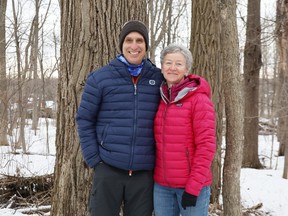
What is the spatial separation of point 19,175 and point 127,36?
3946 mm

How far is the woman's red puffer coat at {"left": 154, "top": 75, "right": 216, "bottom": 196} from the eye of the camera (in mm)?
2314

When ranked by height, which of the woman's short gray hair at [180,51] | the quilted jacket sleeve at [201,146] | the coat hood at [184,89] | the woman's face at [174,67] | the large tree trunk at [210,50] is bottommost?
the quilted jacket sleeve at [201,146]

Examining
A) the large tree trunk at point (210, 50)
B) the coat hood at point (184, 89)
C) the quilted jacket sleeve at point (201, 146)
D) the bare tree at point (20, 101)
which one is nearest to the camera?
the quilted jacket sleeve at point (201, 146)

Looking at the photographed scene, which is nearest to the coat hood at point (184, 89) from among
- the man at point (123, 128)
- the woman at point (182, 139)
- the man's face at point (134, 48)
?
the woman at point (182, 139)

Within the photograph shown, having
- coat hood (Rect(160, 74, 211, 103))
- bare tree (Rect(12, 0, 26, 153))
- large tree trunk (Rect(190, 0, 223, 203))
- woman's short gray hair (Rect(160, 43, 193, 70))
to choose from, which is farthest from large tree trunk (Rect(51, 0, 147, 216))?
bare tree (Rect(12, 0, 26, 153))

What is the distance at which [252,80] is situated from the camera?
10805mm

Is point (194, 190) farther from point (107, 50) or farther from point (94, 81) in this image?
point (107, 50)

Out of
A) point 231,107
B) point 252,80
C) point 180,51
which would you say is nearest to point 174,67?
point 180,51

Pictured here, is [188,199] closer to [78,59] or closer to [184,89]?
[184,89]

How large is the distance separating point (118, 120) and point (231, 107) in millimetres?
1221

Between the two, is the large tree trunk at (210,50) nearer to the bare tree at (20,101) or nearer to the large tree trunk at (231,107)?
the large tree trunk at (231,107)

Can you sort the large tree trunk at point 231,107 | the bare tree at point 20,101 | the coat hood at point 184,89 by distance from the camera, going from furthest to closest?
1. the bare tree at point 20,101
2. the large tree trunk at point 231,107
3. the coat hood at point 184,89

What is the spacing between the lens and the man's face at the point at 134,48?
2.57 metres

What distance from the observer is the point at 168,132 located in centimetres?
243
